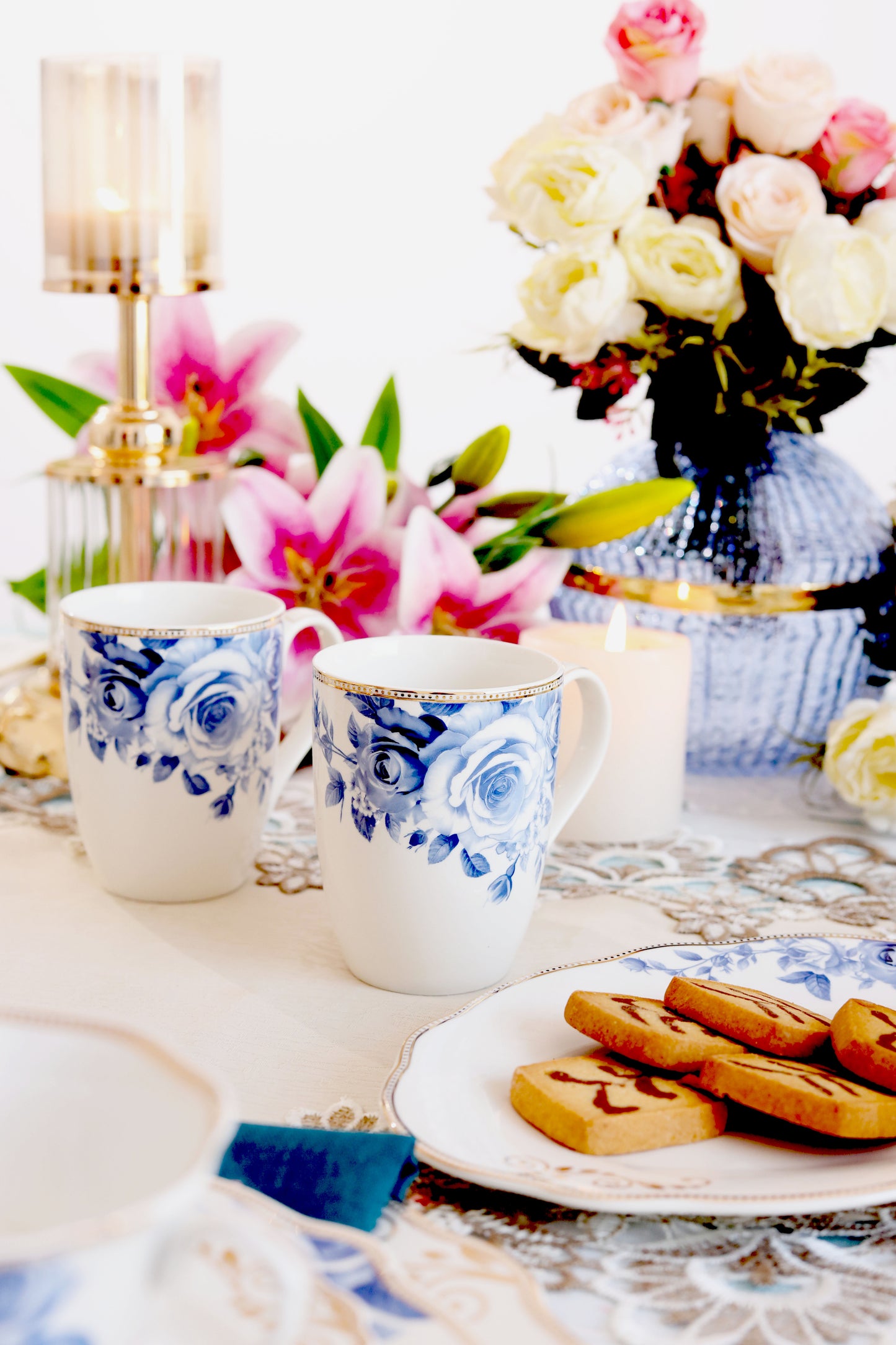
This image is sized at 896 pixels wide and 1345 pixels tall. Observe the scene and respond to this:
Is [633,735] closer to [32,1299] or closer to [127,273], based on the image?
[127,273]

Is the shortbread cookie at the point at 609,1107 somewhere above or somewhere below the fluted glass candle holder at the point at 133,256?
below

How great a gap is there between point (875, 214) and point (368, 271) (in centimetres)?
132

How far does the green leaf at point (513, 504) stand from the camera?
2.66 feet

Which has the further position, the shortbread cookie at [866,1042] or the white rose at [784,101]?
the white rose at [784,101]

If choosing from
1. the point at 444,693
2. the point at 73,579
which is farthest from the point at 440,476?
the point at 444,693

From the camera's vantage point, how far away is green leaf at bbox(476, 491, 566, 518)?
810 mm

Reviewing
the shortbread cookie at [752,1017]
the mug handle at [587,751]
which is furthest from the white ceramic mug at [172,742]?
the shortbread cookie at [752,1017]

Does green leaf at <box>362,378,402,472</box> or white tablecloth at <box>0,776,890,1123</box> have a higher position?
green leaf at <box>362,378,402,472</box>

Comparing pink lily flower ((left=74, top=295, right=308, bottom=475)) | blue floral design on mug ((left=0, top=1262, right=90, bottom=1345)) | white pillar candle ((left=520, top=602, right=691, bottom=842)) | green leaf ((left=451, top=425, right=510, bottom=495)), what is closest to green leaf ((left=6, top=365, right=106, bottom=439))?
pink lily flower ((left=74, top=295, right=308, bottom=475))

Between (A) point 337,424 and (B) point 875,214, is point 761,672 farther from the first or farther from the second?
(A) point 337,424

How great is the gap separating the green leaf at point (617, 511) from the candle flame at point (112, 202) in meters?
0.31

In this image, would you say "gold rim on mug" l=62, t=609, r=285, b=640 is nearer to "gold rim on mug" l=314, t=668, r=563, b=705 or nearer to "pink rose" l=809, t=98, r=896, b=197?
"gold rim on mug" l=314, t=668, r=563, b=705

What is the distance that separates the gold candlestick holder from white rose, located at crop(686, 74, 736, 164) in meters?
0.29

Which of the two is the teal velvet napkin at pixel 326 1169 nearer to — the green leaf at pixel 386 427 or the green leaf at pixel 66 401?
the green leaf at pixel 386 427
